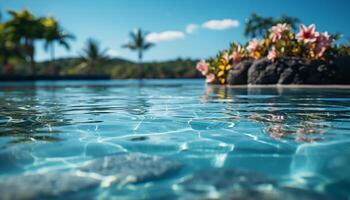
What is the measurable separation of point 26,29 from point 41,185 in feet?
112

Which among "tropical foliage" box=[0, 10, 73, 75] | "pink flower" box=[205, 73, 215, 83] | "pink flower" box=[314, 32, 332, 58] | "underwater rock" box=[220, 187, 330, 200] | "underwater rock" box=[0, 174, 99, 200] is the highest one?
"tropical foliage" box=[0, 10, 73, 75]

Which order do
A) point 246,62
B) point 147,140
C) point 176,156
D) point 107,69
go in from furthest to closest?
point 107,69, point 246,62, point 147,140, point 176,156

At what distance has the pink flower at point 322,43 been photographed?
10078 mm

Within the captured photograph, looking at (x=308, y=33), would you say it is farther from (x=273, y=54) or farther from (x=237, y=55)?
(x=237, y=55)

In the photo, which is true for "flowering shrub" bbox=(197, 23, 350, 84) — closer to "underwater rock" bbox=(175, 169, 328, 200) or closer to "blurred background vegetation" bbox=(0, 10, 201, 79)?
"underwater rock" bbox=(175, 169, 328, 200)

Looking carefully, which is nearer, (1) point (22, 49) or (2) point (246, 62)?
(2) point (246, 62)

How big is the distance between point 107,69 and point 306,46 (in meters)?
54.4

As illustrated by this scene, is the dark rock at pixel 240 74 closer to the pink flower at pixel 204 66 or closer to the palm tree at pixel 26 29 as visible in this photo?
the pink flower at pixel 204 66

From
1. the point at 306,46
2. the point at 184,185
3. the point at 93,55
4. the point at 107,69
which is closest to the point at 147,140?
the point at 184,185

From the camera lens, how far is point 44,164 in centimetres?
200

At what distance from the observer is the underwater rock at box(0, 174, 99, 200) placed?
149cm

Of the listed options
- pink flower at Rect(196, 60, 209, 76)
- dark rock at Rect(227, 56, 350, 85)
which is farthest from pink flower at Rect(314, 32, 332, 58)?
pink flower at Rect(196, 60, 209, 76)

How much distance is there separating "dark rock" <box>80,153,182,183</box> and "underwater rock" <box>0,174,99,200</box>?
146 mm

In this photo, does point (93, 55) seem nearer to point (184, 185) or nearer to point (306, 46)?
point (306, 46)
